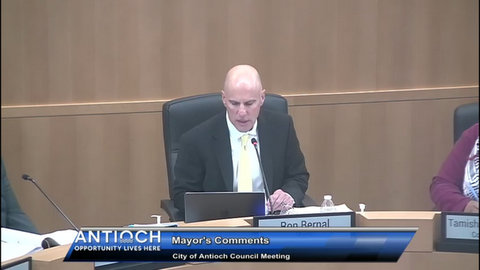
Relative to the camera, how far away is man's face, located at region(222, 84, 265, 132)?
8.71 feet

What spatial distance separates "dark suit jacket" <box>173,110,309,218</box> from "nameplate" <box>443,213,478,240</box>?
2.44 ft

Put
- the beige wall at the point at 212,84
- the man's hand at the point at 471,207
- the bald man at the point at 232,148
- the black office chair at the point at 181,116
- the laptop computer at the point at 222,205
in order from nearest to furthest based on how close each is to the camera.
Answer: the laptop computer at the point at 222,205 → the man's hand at the point at 471,207 → the bald man at the point at 232,148 → the black office chair at the point at 181,116 → the beige wall at the point at 212,84

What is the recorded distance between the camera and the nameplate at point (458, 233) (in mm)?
1921

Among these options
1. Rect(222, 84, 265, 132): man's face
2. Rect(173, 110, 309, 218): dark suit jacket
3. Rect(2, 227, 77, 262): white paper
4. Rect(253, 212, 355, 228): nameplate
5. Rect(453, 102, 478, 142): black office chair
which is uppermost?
Rect(222, 84, 265, 132): man's face

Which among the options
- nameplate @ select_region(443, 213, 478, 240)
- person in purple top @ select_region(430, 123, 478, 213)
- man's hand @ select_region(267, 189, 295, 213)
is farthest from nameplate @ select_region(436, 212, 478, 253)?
man's hand @ select_region(267, 189, 295, 213)

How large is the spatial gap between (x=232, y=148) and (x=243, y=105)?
14 centimetres

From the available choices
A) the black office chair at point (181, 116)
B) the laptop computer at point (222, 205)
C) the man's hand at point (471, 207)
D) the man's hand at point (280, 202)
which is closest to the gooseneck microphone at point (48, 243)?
the laptop computer at point (222, 205)

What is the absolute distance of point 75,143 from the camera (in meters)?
3.54

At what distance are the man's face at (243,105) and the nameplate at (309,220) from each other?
0.76 metres

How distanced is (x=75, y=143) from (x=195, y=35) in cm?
70

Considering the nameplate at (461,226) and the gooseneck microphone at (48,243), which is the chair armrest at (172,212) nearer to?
the gooseneck microphone at (48,243)

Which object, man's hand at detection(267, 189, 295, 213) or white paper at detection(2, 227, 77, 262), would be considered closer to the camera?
white paper at detection(2, 227, 77, 262)

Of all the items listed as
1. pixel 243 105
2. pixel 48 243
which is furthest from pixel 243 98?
pixel 48 243

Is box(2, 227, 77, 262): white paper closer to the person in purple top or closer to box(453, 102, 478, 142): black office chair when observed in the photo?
the person in purple top
